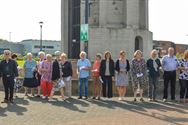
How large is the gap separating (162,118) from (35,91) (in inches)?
341

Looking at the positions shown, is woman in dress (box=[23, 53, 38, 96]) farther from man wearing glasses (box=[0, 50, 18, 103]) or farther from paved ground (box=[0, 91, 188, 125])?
man wearing glasses (box=[0, 50, 18, 103])

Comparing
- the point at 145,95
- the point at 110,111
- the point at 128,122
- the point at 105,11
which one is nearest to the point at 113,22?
the point at 105,11

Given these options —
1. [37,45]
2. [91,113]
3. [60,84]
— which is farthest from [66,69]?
[37,45]

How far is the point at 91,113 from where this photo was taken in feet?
47.7

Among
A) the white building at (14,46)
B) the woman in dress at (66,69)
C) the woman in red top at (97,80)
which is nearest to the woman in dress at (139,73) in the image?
the woman in red top at (97,80)

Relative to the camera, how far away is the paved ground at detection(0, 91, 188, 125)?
1298cm

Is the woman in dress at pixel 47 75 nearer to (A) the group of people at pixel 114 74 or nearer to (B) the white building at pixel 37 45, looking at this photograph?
(A) the group of people at pixel 114 74

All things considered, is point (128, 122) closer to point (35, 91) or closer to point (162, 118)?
point (162, 118)

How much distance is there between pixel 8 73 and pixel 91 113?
4.38 meters

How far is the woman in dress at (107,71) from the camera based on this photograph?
18.6 m

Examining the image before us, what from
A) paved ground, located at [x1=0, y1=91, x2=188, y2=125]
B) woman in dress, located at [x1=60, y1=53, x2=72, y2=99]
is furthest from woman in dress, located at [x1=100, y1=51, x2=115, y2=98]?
woman in dress, located at [x1=60, y1=53, x2=72, y2=99]

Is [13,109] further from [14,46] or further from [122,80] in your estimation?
[14,46]

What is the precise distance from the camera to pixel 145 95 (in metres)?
20.8

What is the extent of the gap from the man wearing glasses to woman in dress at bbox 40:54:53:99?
1.49 m
